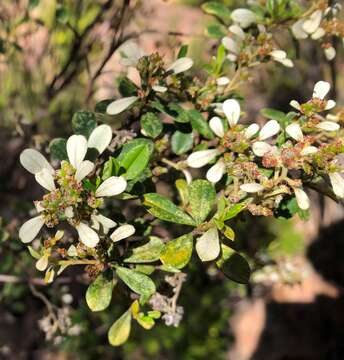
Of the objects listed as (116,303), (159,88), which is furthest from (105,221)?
(116,303)

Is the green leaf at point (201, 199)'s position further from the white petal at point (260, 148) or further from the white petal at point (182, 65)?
the white petal at point (182, 65)

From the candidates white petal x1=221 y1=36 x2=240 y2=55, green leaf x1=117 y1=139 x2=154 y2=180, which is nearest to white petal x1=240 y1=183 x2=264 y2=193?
green leaf x1=117 y1=139 x2=154 y2=180

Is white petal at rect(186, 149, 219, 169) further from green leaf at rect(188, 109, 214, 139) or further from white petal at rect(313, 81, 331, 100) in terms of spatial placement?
white petal at rect(313, 81, 331, 100)

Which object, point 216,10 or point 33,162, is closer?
point 33,162

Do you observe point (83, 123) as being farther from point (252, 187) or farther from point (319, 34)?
point (319, 34)

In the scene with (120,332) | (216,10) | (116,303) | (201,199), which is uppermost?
(216,10)

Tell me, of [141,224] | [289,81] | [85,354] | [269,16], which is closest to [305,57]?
[289,81]

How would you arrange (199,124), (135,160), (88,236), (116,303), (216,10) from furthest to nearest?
(116,303) < (216,10) < (199,124) < (135,160) < (88,236)
